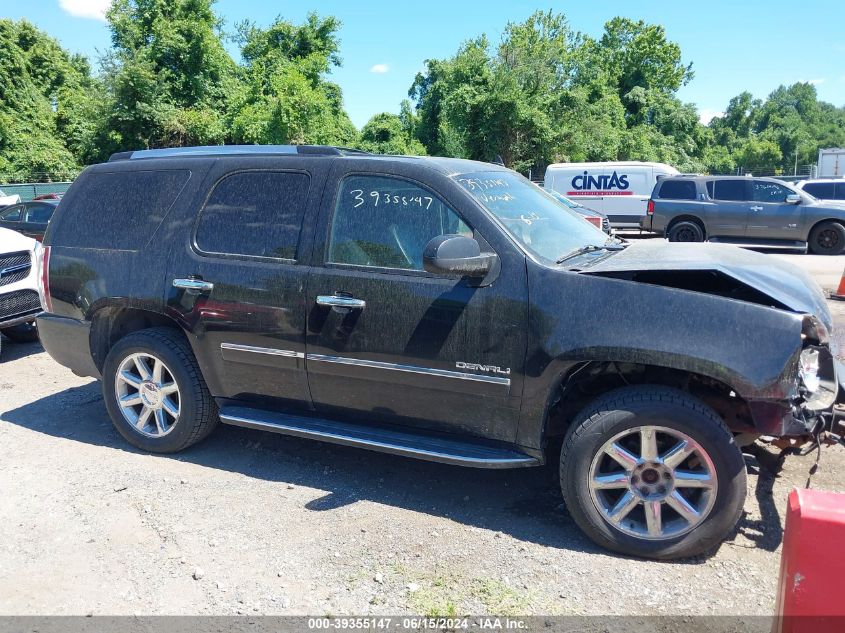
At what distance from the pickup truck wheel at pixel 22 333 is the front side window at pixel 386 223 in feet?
19.3

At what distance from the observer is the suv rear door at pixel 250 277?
4188 mm

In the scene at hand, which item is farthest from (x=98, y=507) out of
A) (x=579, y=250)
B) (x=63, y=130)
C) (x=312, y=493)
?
(x=63, y=130)

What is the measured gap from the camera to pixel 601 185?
2108 cm

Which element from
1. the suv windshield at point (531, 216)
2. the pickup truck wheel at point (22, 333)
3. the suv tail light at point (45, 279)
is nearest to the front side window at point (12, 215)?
the pickup truck wheel at point (22, 333)

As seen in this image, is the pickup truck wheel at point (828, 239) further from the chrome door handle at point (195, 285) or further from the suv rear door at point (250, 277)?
the chrome door handle at point (195, 285)

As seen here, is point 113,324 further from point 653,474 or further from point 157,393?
point 653,474

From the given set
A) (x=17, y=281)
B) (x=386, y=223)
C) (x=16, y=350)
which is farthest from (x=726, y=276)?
(x=16, y=350)

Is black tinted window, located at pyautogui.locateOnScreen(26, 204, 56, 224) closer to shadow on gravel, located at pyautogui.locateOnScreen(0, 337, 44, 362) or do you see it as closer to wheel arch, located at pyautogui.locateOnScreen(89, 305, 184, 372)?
shadow on gravel, located at pyautogui.locateOnScreen(0, 337, 44, 362)

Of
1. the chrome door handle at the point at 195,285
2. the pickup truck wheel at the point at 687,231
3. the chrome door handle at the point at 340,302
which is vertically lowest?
the chrome door handle at the point at 340,302

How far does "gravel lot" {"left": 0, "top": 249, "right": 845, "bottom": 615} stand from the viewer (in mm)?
3182

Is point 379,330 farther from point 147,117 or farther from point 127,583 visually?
point 147,117

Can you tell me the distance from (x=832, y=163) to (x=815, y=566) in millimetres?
38954

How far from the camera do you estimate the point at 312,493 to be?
4234 millimetres

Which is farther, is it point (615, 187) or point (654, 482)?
point (615, 187)
